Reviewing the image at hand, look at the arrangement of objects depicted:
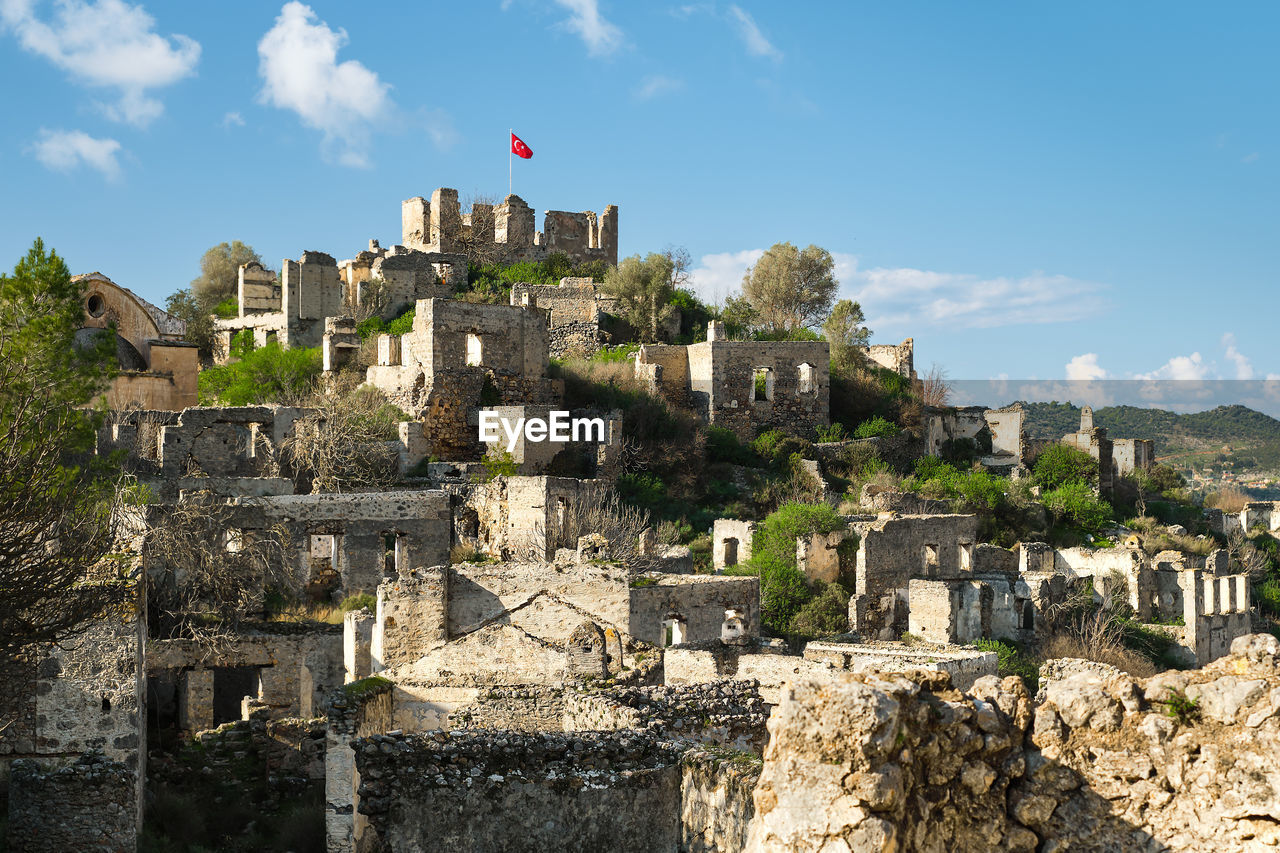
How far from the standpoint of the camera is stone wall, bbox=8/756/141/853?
10.8 m

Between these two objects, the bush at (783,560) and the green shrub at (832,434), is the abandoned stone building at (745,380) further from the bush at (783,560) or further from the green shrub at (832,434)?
the bush at (783,560)

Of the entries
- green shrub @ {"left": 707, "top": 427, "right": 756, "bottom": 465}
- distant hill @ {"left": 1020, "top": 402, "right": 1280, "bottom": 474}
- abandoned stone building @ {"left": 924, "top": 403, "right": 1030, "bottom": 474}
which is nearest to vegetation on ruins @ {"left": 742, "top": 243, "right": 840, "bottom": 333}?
abandoned stone building @ {"left": 924, "top": 403, "right": 1030, "bottom": 474}

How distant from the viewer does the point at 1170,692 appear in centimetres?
532

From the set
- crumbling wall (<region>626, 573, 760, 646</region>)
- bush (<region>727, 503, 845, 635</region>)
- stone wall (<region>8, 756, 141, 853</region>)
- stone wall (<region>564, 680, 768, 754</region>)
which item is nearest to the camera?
stone wall (<region>564, 680, 768, 754</region>)

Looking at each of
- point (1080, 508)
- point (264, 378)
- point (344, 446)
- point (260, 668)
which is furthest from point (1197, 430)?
point (260, 668)

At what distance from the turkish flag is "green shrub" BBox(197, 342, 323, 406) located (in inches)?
542

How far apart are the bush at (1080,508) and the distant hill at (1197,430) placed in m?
37.2

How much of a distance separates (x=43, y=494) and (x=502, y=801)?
17.8ft

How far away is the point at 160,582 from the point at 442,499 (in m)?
5.40

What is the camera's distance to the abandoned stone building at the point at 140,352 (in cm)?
2894

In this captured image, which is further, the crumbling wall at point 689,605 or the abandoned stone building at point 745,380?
the abandoned stone building at point 745,380

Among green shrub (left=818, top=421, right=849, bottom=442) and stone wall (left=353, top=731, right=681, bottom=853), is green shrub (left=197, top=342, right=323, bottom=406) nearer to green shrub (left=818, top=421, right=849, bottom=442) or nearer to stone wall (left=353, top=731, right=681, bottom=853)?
green shrub (left=818, top=421, right=849, bottom=442)

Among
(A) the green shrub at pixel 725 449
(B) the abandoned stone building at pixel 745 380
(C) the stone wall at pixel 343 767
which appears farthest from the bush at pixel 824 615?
(C) the stone wall at pixel 343 767

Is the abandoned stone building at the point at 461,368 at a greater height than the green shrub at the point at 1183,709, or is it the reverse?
the abandoned stone building at the point at 461,368
